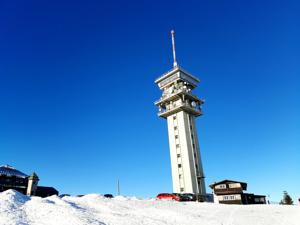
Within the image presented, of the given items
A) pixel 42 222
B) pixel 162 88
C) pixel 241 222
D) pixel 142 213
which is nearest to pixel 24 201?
pixel 42 222

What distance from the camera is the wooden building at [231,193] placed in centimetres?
4906

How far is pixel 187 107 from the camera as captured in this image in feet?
207

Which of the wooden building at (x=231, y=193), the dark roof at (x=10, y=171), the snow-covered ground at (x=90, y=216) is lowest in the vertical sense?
the snow-covered ground at (x=90, y=216)

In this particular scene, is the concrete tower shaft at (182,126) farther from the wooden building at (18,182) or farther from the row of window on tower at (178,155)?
the wooden building at (18,182)

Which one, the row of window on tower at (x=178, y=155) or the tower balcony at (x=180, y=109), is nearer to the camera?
the row of window on tower at (x=178, y=155)

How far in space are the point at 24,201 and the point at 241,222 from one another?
18.4m

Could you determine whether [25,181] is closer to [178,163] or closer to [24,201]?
[24,201]

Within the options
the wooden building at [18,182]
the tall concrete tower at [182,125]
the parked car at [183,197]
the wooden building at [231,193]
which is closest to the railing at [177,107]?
the tall concrete tower at [182,125]

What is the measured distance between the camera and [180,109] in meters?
63.0

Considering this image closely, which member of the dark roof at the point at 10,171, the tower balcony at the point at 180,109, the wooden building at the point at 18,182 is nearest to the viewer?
the wooden building at the point at 18,182

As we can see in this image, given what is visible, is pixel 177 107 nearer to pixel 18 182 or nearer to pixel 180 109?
pixel 180 109

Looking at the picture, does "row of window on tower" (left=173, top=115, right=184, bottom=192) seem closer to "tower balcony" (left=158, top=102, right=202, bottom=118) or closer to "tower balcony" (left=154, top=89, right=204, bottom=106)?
"tower balcony" (left=158, top=102, right=202, bottom=118)

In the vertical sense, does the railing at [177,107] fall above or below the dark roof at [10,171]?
above

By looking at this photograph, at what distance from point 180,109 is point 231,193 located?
2264cm
